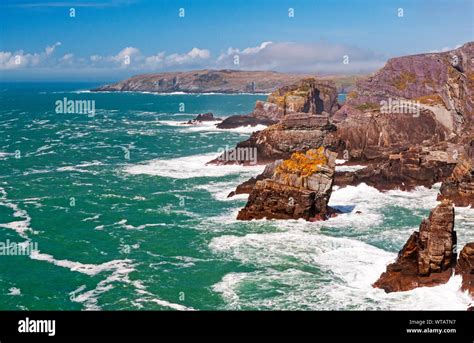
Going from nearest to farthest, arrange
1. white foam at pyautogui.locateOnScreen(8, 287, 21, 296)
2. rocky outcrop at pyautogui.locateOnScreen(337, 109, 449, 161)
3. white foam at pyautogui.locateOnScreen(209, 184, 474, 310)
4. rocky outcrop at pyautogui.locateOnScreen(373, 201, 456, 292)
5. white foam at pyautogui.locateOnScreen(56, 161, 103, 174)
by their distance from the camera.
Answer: white foam at pyautogui.locateOnScreen(209, 184, 474, 310) → rocky outcrop at pyautogui.locateOnScreen(373, 201, 456, 292) → white foam at pyautogui.locateOnScreen(8, 287, 21, 296) → white foam at pyautogui.locateOnScreen(56, 161, 103, 174) → rocky outcrop at pyautogui.locateOnScreen(337, 109, 449, 161)

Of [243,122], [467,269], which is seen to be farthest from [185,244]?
[243,122]

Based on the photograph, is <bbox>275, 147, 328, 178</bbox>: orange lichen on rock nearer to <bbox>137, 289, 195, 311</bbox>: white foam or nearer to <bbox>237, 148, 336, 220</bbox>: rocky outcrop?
<bbox>237, 148, 336, 220</bbox>: rocky outcrop

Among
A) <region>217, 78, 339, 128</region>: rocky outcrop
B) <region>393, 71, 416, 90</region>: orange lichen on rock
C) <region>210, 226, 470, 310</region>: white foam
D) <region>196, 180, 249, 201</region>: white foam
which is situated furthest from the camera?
<region>217, 78, 339, 128</region>: rocky outcrop

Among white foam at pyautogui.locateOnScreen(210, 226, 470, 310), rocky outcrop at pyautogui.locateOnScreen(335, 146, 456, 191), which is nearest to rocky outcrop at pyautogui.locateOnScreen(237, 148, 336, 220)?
white foam at pyautogui.locateOnScreen(210, 226, 470, 310)

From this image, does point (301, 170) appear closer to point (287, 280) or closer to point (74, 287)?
point (287, 280)

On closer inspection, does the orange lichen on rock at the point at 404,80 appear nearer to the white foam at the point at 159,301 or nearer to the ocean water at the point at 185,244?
the ocean water at the point at 185,244

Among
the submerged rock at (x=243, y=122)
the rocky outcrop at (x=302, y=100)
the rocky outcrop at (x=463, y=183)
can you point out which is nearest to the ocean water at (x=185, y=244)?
the rocky outcrop at (x=463, y=183)
